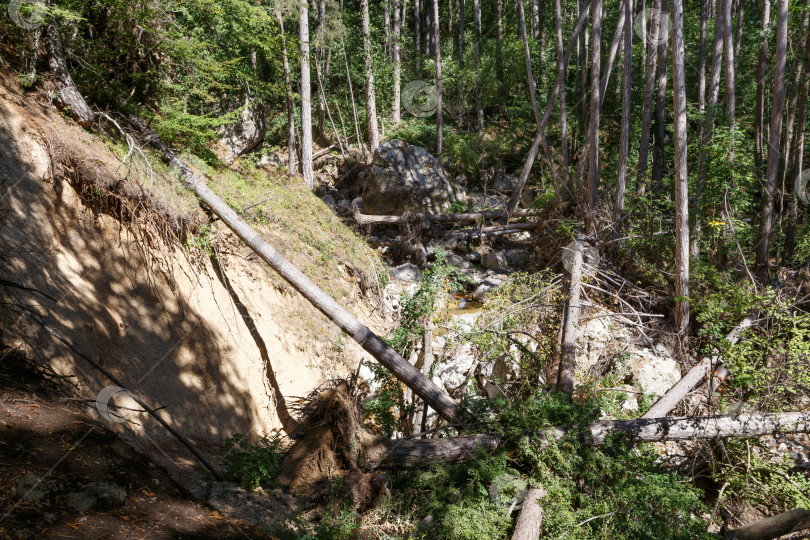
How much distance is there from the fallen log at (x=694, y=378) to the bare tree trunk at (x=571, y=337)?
4.04ft

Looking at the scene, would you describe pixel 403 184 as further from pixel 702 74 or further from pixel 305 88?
pixel 702 74

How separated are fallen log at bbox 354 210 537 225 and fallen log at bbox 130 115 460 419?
6760mm

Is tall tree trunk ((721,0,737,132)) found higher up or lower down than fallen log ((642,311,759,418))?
higher up

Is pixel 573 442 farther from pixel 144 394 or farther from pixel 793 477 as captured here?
pixel 144 394

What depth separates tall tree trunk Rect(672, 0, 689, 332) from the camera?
27.6 ft

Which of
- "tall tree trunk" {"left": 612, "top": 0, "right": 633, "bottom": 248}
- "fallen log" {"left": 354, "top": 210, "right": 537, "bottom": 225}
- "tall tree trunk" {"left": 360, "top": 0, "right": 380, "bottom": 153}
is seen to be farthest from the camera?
"tall tree trunk" {"left": 360, "top": 0, "right": 380, "bottom": 153}

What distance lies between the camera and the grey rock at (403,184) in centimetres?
1520

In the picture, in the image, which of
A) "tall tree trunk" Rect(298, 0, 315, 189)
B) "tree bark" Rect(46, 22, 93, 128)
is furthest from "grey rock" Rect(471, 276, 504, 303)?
"tree bark" Rect(46, 22, 93, 128)

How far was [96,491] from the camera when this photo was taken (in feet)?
11.2

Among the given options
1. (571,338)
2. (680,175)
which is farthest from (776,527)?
(680,175)

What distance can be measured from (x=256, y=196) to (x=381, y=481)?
21.9 ft

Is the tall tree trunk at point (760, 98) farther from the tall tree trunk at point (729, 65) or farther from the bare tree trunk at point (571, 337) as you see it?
the bare tree trunk at point (571, 337)

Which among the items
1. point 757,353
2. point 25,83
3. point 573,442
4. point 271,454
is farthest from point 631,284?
point 25,83

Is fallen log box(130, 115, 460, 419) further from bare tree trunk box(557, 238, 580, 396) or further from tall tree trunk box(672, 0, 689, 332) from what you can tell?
tall tree trunk box(672, 0, 689, 332)
